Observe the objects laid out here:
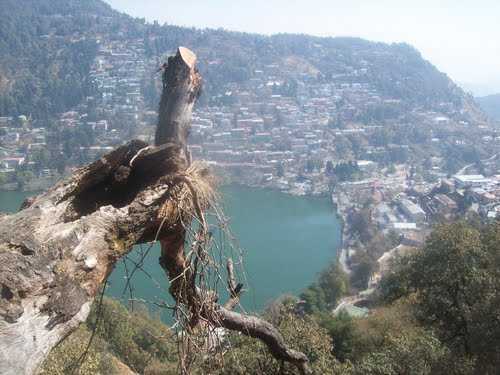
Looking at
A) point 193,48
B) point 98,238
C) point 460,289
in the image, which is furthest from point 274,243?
point 193,48

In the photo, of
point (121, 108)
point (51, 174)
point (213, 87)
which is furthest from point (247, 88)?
point (51, 174)

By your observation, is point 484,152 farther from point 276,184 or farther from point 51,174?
point 51,174

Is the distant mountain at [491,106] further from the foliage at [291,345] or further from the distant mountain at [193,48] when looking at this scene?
the foliage at [291,345]

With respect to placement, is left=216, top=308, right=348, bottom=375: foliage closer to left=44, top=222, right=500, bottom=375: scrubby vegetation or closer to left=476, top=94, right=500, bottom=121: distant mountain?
left=44, top=222, right=500, bottom=375: scrubby vegetation

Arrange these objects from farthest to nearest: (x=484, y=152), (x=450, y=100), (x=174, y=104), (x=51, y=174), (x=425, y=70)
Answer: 1. (x=425, y=70)
2. (x=450, y=100)
3. (x=484, y=152)
4. (x=51, y=174)
5. (x=174, y=104)

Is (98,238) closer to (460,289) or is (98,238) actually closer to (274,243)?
(460,289)

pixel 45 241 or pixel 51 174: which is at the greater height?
pixel 45 241

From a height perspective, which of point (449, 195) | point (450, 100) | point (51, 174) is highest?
point (450, 100)
